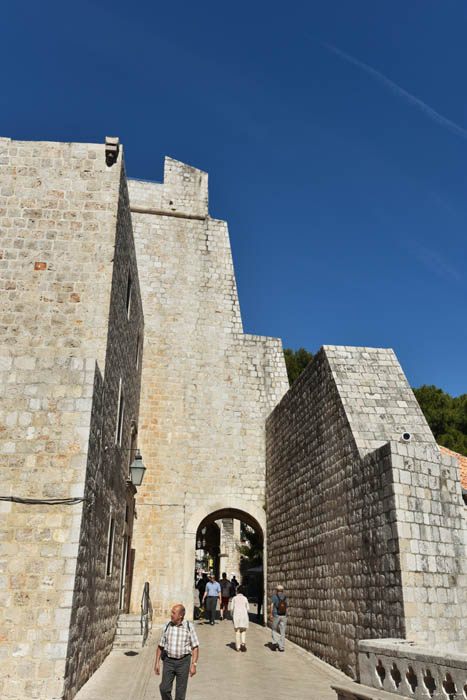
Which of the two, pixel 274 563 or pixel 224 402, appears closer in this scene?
pixel 274 563

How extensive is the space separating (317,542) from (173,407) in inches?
226

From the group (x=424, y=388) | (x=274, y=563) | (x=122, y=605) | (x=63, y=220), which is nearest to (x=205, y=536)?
(x=424, y=388)

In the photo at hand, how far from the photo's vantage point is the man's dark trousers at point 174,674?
5242 millimetres

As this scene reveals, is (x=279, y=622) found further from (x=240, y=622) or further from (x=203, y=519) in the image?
(x=203, y=519)

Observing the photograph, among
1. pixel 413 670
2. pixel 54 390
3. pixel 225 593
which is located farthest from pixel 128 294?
pixel 225 593

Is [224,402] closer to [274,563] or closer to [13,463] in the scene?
[274,563]

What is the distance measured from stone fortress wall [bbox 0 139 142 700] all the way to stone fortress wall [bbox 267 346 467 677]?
363cm

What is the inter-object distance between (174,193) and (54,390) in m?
11.1

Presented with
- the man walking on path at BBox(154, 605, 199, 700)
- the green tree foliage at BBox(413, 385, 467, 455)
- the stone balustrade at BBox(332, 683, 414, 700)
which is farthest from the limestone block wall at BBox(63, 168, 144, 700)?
the green tree foliage at BBox(413, 385, 467, 455)

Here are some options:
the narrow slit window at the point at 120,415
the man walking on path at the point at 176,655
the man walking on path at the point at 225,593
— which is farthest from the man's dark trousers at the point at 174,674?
the man walking on path at the point at 225,593

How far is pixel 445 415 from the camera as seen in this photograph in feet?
73.6

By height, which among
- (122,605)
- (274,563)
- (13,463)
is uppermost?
(13,463)

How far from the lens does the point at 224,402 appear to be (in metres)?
15.0

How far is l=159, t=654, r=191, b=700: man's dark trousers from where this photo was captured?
17.2 ft
